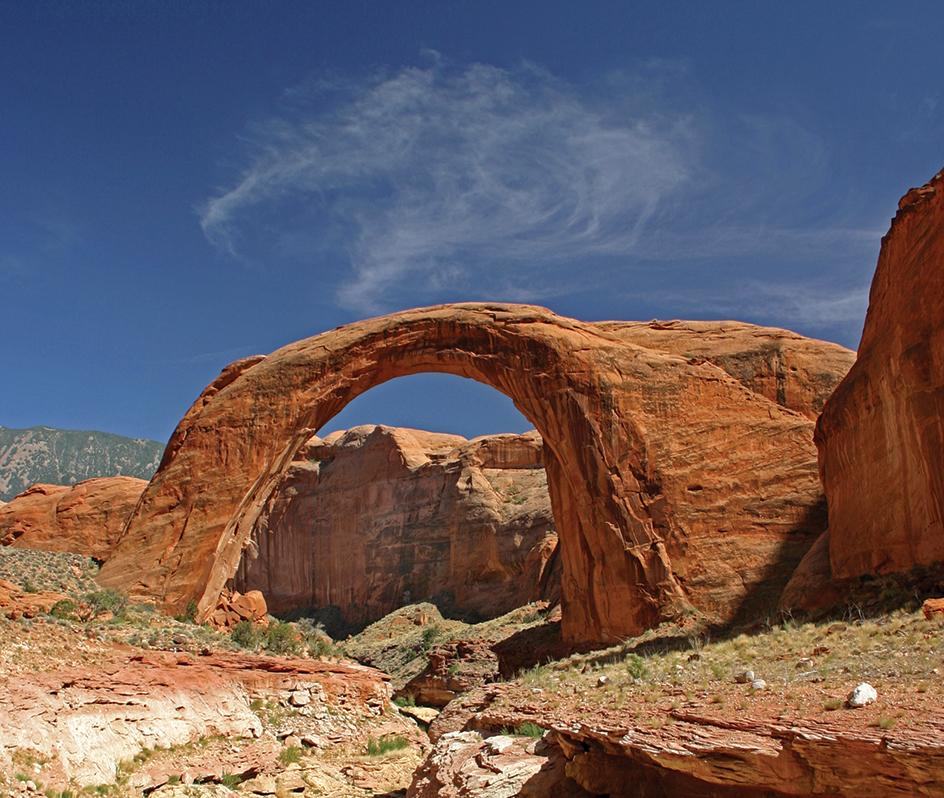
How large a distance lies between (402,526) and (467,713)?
3357 cm

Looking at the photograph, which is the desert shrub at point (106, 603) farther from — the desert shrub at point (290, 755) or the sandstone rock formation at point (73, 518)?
the sandstone rock formation at point (73, 518)

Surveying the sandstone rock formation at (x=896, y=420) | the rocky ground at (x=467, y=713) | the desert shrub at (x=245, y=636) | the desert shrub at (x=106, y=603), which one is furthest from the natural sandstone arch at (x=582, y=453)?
the sandstone rock formation at (x=896, y=420)

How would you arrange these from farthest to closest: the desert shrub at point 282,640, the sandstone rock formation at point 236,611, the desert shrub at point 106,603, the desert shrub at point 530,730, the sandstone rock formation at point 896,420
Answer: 1. the sandstone rock formation at point 236,611
2. the desert shrub at point 282,640
3. the desert shrub at point 106,603
4. the sandstone rock formation at point 896,420
5. the desert shrub at point 530,730

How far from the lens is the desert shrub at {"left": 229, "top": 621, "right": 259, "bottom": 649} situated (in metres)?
17.8

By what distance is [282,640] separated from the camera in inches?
724

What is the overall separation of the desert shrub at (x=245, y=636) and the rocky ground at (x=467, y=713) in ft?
0.44

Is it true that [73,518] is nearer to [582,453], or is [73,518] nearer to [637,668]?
[582,453]

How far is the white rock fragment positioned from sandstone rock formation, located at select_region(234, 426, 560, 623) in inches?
1155

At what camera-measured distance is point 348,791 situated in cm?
1306

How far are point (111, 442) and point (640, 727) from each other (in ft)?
429

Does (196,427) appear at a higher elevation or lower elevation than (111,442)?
lower

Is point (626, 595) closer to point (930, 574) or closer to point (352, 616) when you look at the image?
point (930, 574)

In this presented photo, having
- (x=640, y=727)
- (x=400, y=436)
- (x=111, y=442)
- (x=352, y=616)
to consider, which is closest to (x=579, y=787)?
(x=640, y=727)

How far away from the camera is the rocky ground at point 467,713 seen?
22.2 feet
